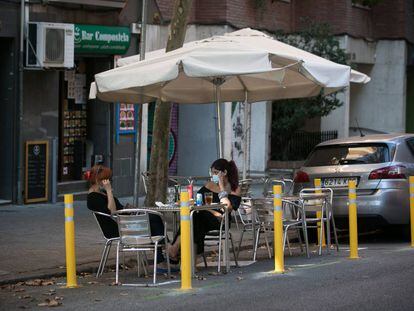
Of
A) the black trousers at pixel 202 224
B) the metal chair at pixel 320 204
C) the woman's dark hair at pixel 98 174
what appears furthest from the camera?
the metal chair at pixel 320 204

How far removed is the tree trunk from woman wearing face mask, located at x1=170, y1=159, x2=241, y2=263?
333 centimetres

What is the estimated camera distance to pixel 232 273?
11648 millimetres

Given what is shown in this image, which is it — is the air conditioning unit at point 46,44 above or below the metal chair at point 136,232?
above

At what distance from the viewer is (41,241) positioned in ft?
46.0

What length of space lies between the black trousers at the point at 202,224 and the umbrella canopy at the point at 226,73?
166cm

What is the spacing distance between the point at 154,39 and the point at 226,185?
32.1 ft

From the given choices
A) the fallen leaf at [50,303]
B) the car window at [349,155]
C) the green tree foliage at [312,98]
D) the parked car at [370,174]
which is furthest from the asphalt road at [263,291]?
the green tree foliage at [312,98]

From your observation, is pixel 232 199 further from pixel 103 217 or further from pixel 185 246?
pixel 185 246

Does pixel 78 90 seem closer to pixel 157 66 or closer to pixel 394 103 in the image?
pixel 157 66

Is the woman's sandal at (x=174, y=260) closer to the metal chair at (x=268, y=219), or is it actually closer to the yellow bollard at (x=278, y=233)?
the metal chair at (x=268, y=219)

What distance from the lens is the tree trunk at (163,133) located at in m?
15.6

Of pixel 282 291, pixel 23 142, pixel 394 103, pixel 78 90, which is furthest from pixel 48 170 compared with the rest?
pixel 394 103

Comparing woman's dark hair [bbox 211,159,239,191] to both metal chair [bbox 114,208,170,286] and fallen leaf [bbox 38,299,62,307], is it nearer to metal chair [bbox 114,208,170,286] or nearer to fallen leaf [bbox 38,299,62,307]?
metal chair [bbox 114,208,170,286]

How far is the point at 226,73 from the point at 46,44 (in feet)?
22.2
